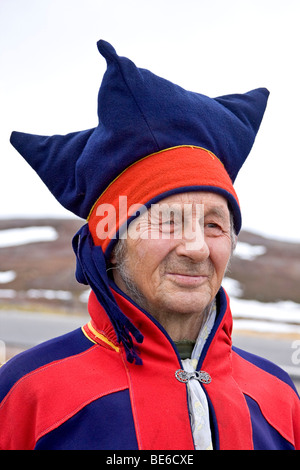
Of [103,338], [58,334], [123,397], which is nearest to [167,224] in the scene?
[103,338]

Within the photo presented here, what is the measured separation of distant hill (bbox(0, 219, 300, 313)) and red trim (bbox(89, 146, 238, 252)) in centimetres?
752

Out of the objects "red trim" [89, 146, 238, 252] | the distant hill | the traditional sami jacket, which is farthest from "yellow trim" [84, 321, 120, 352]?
the distant hill

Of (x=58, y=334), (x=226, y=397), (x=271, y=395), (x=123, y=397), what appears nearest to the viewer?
(x=123, y=397)

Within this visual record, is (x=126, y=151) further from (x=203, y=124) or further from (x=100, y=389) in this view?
(x=100, y=389)

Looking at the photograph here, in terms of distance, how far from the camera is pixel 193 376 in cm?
177

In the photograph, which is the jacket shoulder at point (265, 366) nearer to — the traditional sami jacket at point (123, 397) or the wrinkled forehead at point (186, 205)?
the traditional sami jacket at point (123, 397)

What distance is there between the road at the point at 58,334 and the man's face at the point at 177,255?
14.5ft

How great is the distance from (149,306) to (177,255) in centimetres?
21

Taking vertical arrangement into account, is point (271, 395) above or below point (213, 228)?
below

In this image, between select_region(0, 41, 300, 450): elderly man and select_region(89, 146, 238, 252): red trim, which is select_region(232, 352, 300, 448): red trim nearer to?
select_region(0, 41, 300, 450): elderly man

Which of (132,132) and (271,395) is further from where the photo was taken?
(271,395)

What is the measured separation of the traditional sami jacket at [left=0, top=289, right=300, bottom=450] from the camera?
164 cm

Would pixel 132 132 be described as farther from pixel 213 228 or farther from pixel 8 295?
pixel 8 295

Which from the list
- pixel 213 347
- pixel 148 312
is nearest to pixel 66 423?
pixel 148 312
